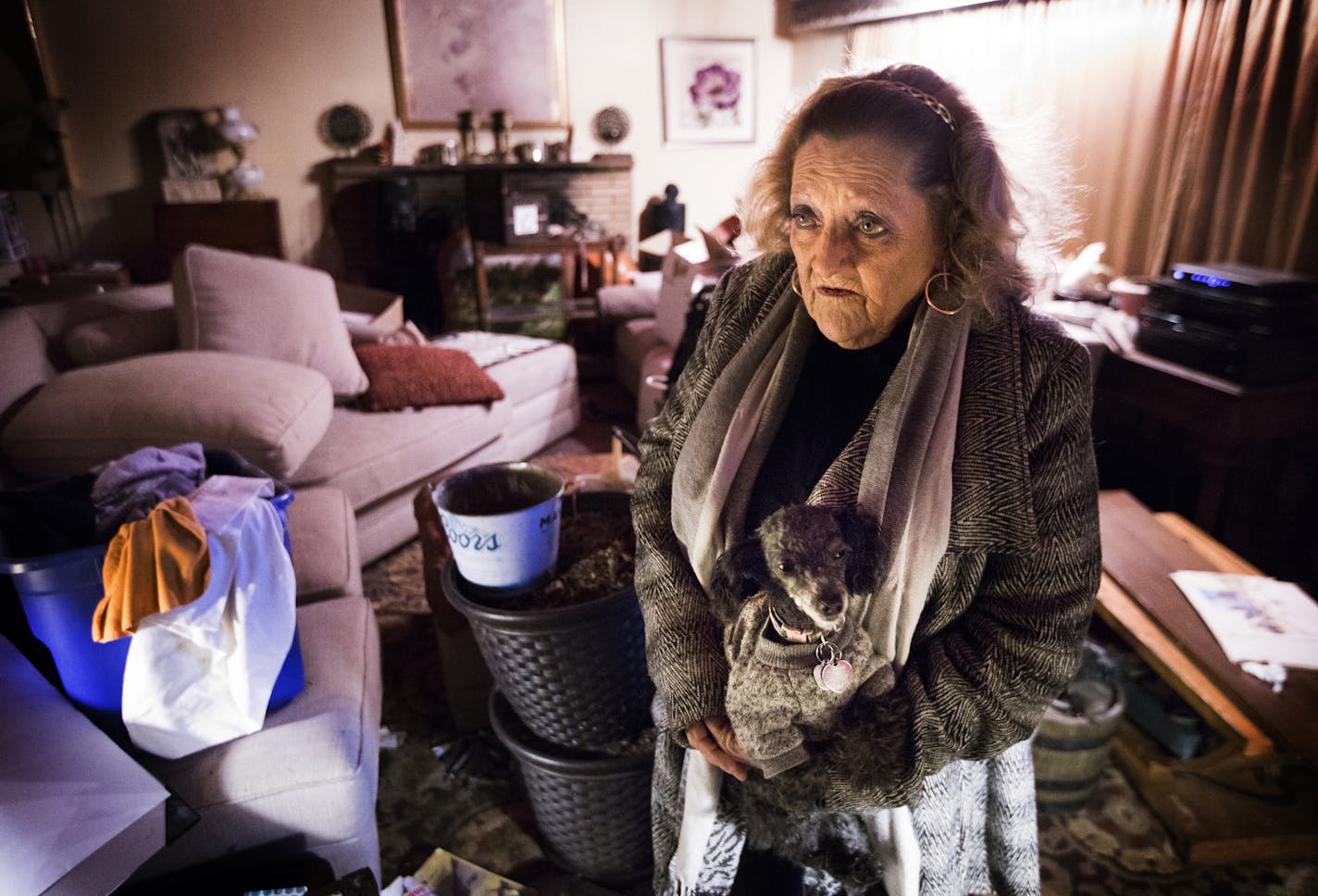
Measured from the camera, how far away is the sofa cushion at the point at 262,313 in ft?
7.86

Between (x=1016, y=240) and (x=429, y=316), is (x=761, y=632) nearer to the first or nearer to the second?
(x=1016, y=240)

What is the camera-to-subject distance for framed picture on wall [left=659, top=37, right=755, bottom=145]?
521cm

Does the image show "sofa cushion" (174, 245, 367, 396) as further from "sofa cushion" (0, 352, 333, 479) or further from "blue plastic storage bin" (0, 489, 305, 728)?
"blue plastic storage bin" (0, 489, 305, 728)

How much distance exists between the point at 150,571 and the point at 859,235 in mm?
1034

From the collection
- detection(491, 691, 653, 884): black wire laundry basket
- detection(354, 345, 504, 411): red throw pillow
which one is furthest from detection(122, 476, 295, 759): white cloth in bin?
detection(354, 345, 504, 411): red throw pillow

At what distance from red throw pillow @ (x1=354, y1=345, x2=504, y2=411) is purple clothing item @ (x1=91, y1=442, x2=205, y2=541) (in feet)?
4.61

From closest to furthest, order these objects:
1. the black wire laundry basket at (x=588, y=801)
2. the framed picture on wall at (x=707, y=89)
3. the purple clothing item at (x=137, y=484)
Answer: the purple clothing item at (x=137, y=484) → the black wire laundry basket at (x=588, y=801) → the framed picture on wall at (x=707, y=89)

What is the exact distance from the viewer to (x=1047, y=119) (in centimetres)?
89

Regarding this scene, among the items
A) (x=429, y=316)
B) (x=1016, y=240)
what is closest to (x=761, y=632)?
(x=1016, y=240)

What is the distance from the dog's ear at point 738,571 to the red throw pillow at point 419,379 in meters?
2.10

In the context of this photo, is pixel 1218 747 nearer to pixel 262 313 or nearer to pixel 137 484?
pixel 137 484

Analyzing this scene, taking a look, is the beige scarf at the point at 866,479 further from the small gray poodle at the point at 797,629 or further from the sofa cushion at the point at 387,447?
the sofa cushion at the point at 387,447

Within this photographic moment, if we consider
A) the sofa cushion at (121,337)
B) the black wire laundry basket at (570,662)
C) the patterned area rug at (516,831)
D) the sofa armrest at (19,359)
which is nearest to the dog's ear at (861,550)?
the black wire laundry basket at (570,662)

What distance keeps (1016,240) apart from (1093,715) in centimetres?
119
